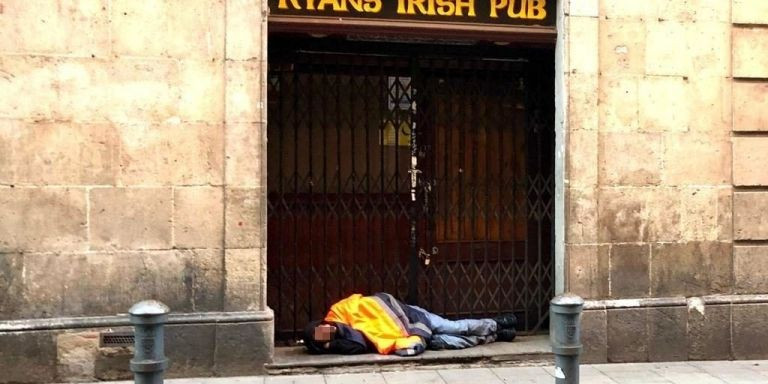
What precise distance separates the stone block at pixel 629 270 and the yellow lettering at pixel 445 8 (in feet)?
9.26

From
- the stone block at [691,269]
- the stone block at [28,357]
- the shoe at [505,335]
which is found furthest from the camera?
the shoe at [505,335]

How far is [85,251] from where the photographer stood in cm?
648

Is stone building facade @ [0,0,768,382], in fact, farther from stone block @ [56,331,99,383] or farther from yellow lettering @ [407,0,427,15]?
yellow lettering @ [407,0,427,15]

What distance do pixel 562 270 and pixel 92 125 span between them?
15.1 ft

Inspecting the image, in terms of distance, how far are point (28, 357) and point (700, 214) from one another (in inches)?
253

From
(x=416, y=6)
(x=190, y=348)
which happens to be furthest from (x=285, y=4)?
(x=190, y=348)

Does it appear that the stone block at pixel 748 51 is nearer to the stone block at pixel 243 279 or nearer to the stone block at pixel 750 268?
the stone block at pixel 750 268

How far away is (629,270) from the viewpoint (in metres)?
7.34

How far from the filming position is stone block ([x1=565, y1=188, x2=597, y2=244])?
23.7 ft

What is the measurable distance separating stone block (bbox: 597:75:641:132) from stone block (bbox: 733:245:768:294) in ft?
5.61

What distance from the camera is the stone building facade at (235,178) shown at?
253 inches

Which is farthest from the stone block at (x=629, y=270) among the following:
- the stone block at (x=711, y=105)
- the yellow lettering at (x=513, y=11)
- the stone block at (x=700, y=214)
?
the yellow lettering at (x=513, y=11)

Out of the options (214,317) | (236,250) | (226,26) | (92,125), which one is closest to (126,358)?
(214,317)

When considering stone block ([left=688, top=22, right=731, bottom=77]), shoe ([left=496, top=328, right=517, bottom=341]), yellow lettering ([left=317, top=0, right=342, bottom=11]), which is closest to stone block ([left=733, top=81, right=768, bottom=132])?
stone block ([left=688, top=22, right=731, bottom=77])
